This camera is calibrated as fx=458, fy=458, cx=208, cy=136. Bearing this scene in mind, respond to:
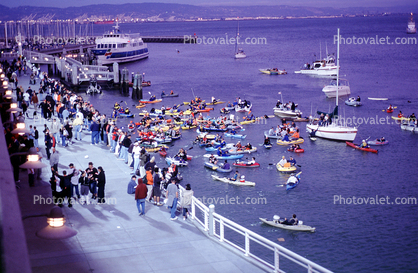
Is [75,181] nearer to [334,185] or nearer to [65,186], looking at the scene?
[65,186]

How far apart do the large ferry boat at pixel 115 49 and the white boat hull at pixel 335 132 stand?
67.1 metres

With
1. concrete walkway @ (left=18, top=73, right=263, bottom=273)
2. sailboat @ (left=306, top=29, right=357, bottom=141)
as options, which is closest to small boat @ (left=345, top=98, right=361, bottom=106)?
sailboat @ (left=306, top=29, right=357, bottom=141)

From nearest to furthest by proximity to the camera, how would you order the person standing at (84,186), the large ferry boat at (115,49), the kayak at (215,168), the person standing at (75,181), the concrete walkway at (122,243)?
the concrete walkway at (122,243)
the person standing at (84,186)
the person standing at (75,181)
the kayak at (215,168)
the large ferry boat at (115,49)

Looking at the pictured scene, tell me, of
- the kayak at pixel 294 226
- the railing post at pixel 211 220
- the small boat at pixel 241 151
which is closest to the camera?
the railing post at pixel 211 220

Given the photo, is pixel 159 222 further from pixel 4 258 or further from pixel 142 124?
pixel 142 124

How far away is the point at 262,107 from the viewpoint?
59375mm

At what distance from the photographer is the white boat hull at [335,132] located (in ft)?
138

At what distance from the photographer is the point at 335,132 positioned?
4281cm

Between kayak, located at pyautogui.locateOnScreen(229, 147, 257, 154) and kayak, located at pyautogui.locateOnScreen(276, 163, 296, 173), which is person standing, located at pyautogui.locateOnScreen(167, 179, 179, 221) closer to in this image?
kayak, located at pyautogui.locateOnScreen(276, 163, 296, 173)

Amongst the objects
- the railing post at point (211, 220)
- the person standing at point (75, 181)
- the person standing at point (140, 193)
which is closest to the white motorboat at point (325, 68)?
the person standing at point (75, 181)

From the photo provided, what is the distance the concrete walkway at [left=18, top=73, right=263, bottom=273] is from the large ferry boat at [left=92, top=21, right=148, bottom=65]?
86.2 meters

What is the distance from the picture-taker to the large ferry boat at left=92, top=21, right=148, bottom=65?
3979 inches

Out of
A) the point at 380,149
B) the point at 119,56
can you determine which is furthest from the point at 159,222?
the point at 119,56

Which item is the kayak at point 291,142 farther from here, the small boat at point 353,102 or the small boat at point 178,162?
the small boat at point 353,102
